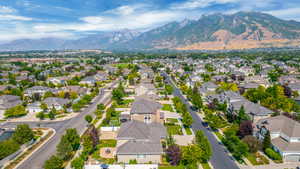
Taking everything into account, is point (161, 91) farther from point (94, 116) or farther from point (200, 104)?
point (94, 116)

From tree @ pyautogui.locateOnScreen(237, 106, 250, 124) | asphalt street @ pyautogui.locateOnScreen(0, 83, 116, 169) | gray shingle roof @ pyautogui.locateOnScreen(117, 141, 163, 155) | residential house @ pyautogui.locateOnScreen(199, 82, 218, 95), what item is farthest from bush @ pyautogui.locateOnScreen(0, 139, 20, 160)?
residential house @ pyautogui.locateOnScreen(199, 82, 218, 95)

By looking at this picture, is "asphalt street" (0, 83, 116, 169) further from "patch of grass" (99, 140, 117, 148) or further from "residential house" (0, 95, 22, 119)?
"residential house" (0, 95, 22, 119)

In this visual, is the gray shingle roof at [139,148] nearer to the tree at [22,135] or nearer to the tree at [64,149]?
the tree at [64,149]

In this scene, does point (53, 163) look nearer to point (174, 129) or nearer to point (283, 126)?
point (174, 129)

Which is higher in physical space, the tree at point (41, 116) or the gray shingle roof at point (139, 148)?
the gray shingle roof at point (139, 148)

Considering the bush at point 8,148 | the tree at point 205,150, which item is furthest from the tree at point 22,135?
the tree at point 205,150
